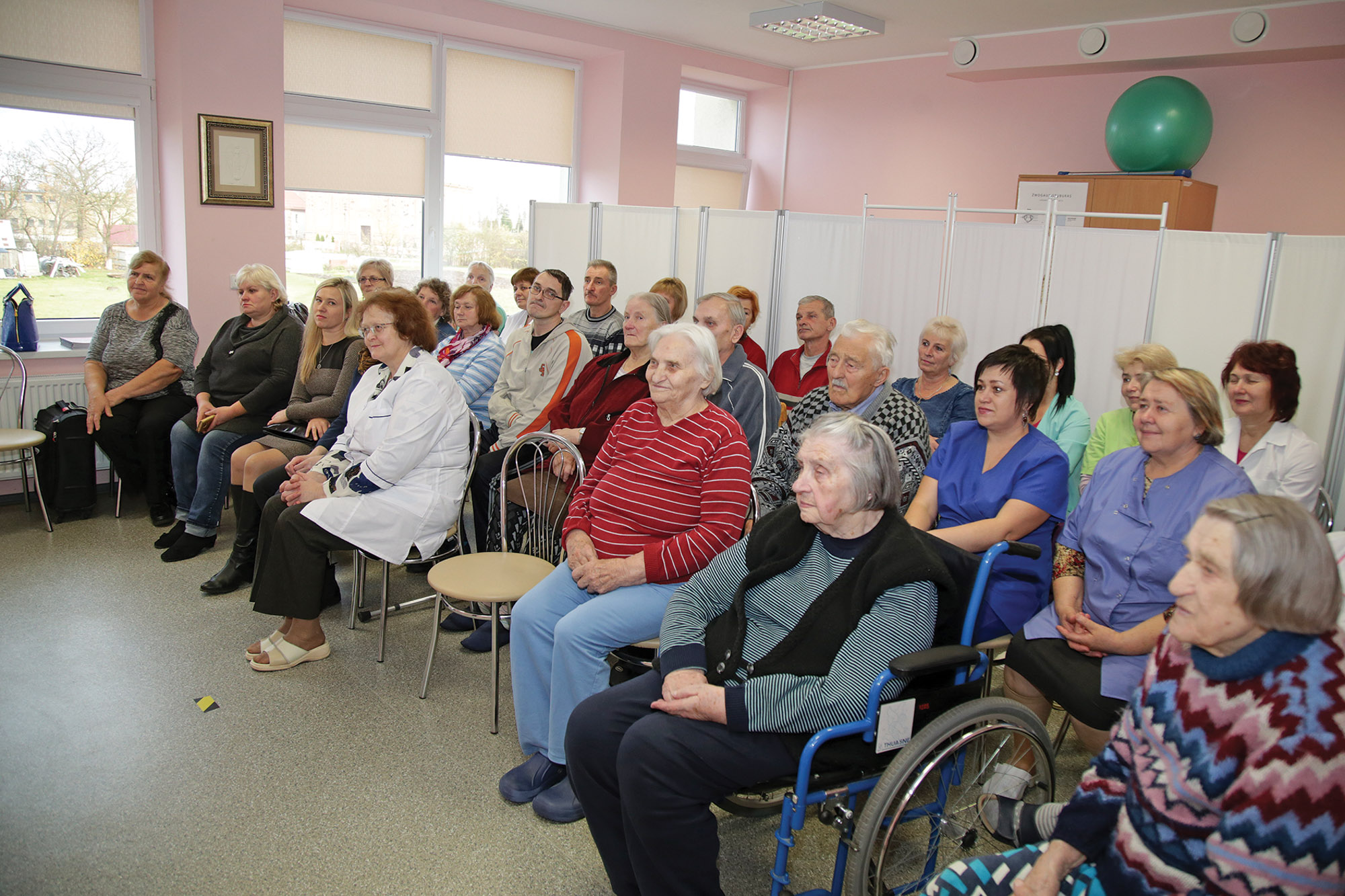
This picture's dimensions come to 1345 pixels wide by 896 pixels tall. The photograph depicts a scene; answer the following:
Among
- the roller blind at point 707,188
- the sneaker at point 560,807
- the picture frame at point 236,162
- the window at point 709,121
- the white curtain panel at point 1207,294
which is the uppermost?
the window at point 709,121

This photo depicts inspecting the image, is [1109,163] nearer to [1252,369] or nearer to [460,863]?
[1252,369]

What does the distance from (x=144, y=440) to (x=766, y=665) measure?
4007mm

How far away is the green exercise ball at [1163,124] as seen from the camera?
5547mm

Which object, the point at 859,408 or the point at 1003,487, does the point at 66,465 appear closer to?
the point at 859,408

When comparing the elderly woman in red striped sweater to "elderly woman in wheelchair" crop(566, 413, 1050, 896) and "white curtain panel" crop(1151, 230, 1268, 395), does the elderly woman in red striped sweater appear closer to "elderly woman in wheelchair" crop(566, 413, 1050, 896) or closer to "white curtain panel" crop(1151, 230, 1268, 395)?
"elderly woman in wheelchair" crop(566, 413, 1050, 896)

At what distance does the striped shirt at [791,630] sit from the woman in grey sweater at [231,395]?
3063 millimetres

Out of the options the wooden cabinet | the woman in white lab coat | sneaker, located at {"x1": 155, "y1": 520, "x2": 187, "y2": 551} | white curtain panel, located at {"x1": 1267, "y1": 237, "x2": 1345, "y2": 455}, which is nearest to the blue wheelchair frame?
the woman in white lab coat

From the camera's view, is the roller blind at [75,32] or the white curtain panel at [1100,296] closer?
the white curtain panel at [1100,296]

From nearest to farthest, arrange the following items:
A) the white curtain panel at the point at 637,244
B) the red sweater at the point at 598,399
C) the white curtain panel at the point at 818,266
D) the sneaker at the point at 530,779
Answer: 1. the sneaker at the point at 530,779
2. the red sweater at the point at 598,399
3. the white curtain panel at the point at 818,266
4. the white curtain panel at the point at 637,244

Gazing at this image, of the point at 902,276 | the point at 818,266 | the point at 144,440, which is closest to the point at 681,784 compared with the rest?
the point at 902,276

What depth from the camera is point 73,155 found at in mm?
5273

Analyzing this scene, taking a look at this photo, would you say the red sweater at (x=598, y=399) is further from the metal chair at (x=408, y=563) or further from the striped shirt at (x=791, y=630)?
the striped shirt at (x=791, y=630)

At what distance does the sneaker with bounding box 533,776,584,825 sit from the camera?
2.41 m

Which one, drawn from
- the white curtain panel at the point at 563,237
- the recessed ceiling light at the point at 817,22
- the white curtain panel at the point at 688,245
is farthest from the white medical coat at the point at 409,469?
the recessed ceiling light at the point at 817,22
